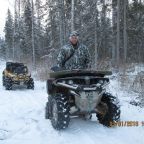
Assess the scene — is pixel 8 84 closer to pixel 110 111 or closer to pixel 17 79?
pixel 17 79

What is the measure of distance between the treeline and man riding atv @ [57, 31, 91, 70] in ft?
41.5

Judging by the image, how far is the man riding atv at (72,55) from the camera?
9242 mm

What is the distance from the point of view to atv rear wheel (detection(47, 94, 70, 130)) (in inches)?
320

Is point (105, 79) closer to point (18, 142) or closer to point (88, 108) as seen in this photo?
point (88, 108)

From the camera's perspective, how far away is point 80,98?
8086 millimetres

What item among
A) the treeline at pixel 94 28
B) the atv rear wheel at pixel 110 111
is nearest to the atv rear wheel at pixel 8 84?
the treeline at pixel 94 28

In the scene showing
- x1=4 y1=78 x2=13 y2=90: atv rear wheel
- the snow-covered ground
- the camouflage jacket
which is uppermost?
the camouflage jacket

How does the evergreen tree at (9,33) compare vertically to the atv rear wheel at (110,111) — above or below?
above

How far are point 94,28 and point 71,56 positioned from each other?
23156 mm

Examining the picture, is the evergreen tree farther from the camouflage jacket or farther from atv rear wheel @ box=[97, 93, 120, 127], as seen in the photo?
atv rear wheel @ box=[97, 93, 120, 127]

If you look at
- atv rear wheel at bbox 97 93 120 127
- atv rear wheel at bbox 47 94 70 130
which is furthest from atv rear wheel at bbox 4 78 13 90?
atv rear wheel at bbox 97 93 120 127
